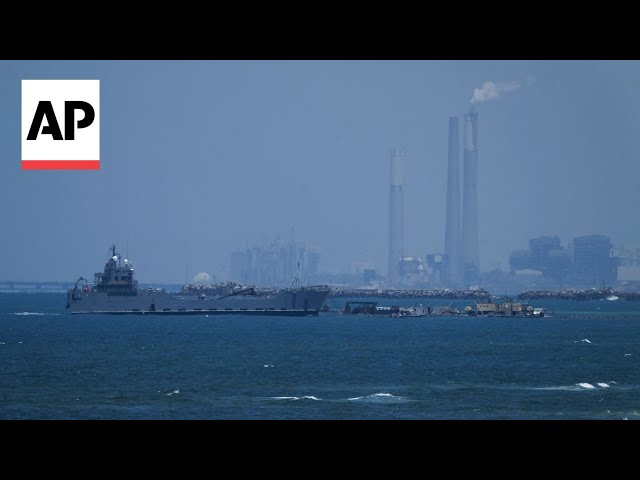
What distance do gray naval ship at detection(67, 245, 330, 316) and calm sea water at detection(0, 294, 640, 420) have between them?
39.4 feet

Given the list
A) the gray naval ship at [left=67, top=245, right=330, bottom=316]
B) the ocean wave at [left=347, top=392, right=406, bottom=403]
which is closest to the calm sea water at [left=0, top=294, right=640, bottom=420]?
the ocean wave at [left=347, top=392, right=406, bottom=403]

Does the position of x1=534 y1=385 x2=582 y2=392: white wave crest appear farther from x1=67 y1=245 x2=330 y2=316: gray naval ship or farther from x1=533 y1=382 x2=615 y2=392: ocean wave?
x1=67 y1=245 x2=330 y2=316: gray naval ship

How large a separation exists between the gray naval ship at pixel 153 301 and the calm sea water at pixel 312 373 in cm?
1202

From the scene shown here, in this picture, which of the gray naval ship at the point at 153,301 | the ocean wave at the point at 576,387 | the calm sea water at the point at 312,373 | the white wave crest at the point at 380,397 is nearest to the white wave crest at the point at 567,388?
the ocean wave at the point at 576,387

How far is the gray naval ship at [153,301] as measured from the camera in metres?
80.7

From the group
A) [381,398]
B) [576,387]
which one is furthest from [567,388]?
[381,398]

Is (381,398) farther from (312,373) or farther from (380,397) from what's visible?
(312,373)

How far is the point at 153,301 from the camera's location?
271 feet

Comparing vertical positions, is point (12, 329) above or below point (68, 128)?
below

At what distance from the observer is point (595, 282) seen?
529 ft

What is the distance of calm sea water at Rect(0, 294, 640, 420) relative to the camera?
27.0 m
